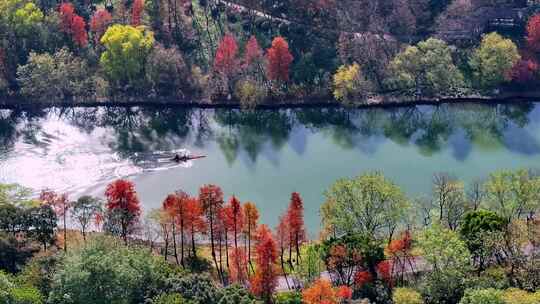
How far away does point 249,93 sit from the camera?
105250 millimetres

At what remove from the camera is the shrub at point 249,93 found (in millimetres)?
105188

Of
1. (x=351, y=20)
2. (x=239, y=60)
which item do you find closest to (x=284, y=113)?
(x=239, y=60)

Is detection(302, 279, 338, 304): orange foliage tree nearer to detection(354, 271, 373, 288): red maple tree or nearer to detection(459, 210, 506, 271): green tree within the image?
detection(354, 271, 373, 288): red maple tree

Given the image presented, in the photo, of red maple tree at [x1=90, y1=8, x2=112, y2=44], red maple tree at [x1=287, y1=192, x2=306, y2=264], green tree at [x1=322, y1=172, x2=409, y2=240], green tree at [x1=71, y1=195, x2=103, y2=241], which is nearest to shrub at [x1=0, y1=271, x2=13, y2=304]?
green tree at [x1=71, y1=195, x2=103, y2=241]

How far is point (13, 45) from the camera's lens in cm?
11125

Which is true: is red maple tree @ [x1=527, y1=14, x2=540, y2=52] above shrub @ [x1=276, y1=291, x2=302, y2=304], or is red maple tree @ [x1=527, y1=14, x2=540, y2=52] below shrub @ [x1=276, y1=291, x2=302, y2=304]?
above

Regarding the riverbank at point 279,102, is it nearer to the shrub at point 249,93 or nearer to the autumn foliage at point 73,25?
the shrub at point 249,93

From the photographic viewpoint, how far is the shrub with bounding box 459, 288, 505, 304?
206 feet

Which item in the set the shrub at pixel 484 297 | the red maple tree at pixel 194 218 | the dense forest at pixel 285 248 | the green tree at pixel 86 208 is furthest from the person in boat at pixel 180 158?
the shrub at pixel 484 297

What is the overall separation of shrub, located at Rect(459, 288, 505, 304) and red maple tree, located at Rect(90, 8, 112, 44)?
7012 centimetres

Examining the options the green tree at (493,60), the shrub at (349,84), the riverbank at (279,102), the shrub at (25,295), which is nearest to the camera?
the shrub at (25,295)

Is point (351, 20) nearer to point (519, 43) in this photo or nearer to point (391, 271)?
point (519, 43)

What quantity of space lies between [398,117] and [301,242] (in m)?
35.6

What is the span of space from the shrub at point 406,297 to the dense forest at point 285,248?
10cm
